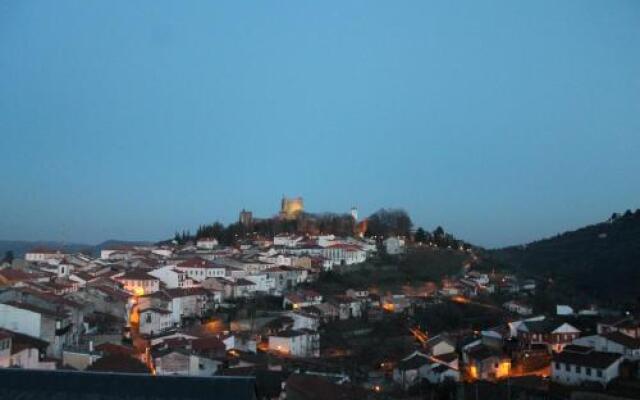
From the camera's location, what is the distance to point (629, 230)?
57188 mm

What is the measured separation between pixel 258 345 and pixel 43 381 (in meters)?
20.1

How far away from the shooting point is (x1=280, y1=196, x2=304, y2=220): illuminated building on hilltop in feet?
241

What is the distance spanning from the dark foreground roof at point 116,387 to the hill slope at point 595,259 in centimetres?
3883

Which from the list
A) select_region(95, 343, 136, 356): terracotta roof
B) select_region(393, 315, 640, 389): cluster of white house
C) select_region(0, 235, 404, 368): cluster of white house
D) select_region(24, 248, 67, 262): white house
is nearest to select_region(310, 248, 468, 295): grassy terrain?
select_region(0, 235, 404, 368): cluster of white house

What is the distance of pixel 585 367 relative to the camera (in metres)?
20.4

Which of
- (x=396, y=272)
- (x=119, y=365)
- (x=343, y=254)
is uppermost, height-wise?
(x=343, y=254)

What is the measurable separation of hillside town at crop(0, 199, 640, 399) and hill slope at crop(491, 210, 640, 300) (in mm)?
5560

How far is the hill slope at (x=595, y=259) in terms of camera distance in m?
43.3

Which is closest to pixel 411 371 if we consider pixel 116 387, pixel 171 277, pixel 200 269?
pixel 116 387

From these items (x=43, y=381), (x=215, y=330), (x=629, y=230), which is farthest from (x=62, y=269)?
(x=629, y=230)

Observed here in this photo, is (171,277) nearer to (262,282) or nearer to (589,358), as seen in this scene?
(262,282)

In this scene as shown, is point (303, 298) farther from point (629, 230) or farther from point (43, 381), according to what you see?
point (629, 230)

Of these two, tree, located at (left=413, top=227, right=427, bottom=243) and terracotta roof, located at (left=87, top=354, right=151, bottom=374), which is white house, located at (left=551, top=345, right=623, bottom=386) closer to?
terracotta roof, located at (left=87, top=354, right=151, bottom=374)

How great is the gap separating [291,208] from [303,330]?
49317mm
